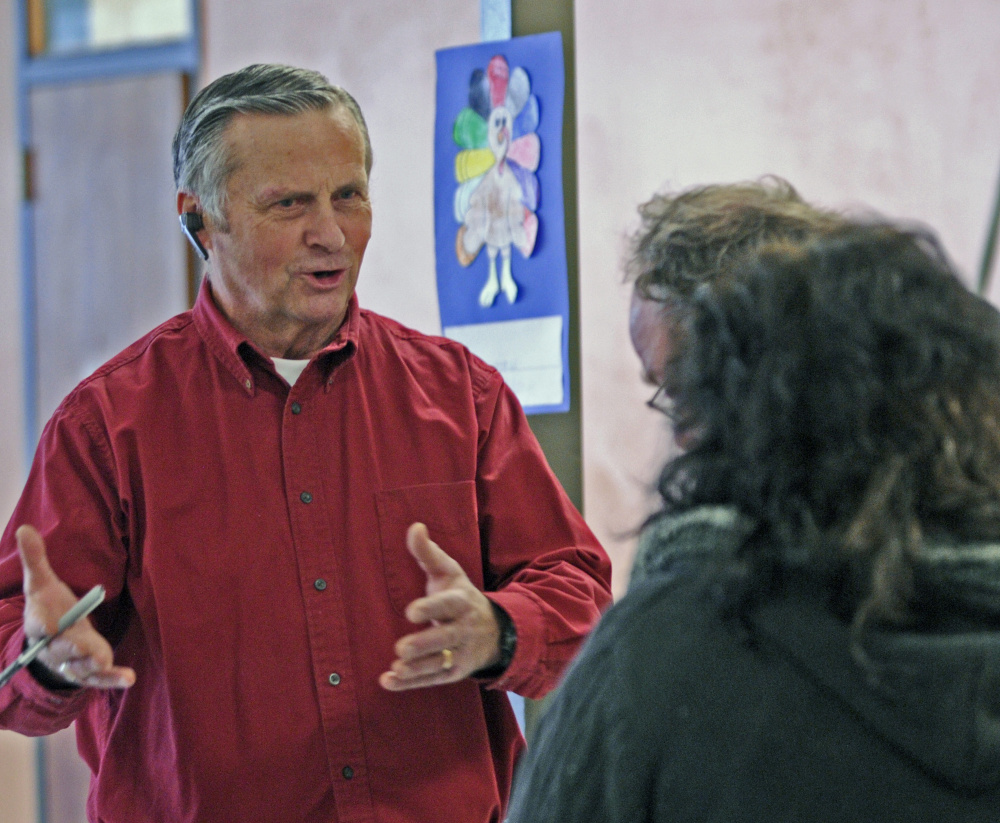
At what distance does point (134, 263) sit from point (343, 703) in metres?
1.40

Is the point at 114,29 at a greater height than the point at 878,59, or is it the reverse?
the point at 114,29

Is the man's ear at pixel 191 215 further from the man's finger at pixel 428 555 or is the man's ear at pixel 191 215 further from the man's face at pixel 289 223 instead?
the man's finger at pixel 428 555

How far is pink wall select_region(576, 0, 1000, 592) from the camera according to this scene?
180 cm

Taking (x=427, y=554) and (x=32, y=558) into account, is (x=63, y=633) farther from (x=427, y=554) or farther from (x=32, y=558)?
(x=427, y=554)

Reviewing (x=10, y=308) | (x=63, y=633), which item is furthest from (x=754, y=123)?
(x=10, y=308)

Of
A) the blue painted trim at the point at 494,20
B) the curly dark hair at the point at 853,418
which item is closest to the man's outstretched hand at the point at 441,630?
the curly dark hair at the point at 853,418

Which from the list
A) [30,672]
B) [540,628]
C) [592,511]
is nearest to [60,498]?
[30,672]

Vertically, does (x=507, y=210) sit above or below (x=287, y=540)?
above

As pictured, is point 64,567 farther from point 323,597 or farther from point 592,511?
point 592,511

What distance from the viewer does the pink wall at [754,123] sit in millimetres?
1798

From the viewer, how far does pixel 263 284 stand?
1.72 m

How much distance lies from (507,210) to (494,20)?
12.8 inches

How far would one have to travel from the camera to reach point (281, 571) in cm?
160

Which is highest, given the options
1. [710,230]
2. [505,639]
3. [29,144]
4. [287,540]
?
[29,144]
